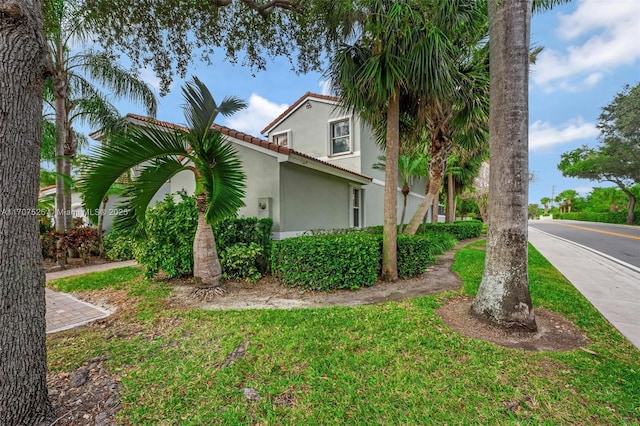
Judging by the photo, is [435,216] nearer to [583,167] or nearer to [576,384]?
[576,384]

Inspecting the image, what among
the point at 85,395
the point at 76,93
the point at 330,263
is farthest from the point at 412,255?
the point at 76,93

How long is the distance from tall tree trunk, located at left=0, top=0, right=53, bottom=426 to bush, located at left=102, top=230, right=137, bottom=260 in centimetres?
990

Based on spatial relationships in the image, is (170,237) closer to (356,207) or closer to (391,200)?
(391,200)

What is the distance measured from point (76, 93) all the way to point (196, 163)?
9718 millimetres

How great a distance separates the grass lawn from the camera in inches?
98.9

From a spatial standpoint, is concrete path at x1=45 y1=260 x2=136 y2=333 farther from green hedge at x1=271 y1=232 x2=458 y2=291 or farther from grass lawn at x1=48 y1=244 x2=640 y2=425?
green hedge at x1=271 y1=232 x2=458 y2=291

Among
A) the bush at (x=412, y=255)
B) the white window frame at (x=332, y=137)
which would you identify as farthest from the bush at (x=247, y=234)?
the white window frame at (x=332, y=137)

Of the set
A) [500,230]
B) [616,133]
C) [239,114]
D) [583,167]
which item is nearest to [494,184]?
[500,230]

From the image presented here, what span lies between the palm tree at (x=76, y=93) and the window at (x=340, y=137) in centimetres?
811

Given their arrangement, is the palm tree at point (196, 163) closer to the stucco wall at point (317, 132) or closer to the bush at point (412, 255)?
the bush at point (412, 255)

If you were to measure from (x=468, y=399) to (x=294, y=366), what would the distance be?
1.89 metres

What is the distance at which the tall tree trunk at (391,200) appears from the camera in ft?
22.0

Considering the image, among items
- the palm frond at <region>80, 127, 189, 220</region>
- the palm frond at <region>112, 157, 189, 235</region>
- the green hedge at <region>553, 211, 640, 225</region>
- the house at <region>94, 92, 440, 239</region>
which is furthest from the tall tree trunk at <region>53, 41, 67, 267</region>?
the green hedge at <region>553, 211, 640, 225</region>

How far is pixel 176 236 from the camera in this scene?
268 inches
